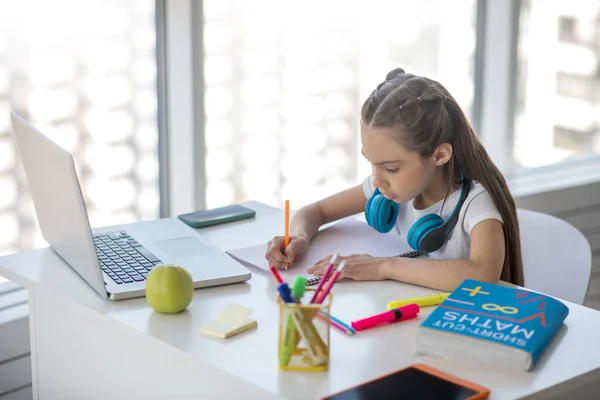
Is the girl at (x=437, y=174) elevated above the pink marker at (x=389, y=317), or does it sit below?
above

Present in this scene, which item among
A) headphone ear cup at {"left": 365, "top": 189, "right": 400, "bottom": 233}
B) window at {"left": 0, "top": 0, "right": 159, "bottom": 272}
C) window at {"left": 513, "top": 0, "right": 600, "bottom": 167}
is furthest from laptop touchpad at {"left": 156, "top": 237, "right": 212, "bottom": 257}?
window at {"left": 513, "top": 0, "right": 600, "bottom": 167}

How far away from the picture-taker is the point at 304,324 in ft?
3.92

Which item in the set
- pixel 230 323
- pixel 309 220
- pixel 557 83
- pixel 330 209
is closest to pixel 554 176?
pixel 557 83

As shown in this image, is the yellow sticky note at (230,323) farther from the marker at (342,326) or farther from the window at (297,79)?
the window at (297,79)

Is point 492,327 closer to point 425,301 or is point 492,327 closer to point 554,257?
point 425,301

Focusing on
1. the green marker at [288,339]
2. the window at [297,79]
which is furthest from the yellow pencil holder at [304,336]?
the window at [297,79]

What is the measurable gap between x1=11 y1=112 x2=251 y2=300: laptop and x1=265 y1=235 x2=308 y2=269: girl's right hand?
7 centimetres

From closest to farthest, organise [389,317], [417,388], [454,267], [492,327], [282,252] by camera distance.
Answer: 1. [417,388]
2. [492,327]
3. [389,317]
4. [454,267]
5. [282,252]

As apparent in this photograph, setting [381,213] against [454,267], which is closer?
[454,267]

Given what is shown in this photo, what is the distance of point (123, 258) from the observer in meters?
1.67

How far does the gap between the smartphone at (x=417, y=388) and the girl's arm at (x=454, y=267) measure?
376mm

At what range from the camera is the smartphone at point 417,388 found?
1.11m

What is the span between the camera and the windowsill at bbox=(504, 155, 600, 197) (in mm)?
3013

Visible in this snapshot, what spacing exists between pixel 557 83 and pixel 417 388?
7.86 ft
